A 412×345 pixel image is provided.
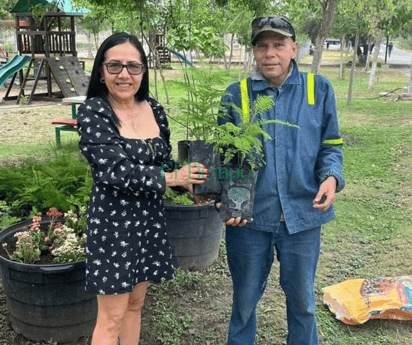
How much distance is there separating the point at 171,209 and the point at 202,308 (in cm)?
83

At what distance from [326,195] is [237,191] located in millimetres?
421

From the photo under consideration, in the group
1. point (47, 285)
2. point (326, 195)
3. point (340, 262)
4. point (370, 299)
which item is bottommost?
point (340, 262)

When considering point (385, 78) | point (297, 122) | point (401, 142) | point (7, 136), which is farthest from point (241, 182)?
point (385, 78)

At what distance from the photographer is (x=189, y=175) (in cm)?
204

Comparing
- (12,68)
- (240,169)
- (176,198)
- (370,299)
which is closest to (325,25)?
(176,198)

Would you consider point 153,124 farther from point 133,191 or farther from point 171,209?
point 171,209

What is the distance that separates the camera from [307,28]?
34625mm

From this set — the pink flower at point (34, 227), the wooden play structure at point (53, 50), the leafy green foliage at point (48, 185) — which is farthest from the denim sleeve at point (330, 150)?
the wooden play structure at point (53, 50)

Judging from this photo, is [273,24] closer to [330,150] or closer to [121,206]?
[330,150]

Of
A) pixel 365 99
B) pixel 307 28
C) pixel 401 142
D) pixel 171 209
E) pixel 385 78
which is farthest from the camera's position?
pixel 307 28

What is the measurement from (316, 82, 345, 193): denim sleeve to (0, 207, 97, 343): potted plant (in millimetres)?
1501

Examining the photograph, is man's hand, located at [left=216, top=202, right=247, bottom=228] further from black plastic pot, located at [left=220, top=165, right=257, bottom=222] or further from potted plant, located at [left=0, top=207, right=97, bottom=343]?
potted plant, located at [left=0, top=207, right=97, bottom=343]

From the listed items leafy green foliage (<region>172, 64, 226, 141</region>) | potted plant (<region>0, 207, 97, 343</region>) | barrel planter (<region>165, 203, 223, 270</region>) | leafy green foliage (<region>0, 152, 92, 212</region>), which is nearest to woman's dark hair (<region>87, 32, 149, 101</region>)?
leafy green foliage (<region>172, 64, 226, 141</region>)

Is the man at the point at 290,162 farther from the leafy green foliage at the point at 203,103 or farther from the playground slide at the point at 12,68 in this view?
the playground slide at the point at 12,68
